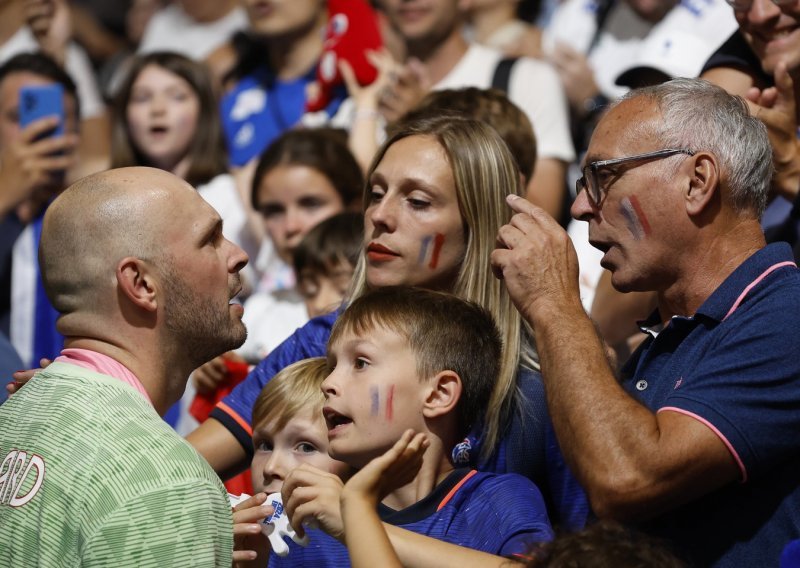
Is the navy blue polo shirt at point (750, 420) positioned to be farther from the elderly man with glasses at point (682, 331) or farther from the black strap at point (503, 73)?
the black strap at point (503, 73)

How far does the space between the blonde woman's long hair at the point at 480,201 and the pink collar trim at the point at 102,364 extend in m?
1.03

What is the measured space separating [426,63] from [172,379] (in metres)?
3.24

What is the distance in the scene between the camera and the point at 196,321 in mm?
2775

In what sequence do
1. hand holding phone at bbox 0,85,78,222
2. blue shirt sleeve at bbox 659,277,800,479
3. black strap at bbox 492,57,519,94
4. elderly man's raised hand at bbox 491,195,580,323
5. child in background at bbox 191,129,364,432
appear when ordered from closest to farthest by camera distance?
blue shirt sleeve at bbox 659,277,800,479 < elderly man's raised hand at bbox 491,195,580,323 < child in background at bbox 191,129,364,432 < black strap at bbox 492,57,519,94 < hand holding phone at bbox 0,85,78,222

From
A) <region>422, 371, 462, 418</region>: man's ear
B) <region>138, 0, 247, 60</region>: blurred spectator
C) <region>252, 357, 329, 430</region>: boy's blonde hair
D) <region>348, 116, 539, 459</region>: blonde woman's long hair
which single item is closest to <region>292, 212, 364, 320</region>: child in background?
<region>348, 116, 539, 459</region>: blonde woman's long hair

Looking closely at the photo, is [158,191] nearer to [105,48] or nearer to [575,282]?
[575,282]

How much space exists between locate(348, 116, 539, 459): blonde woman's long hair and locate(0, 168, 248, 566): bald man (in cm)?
73

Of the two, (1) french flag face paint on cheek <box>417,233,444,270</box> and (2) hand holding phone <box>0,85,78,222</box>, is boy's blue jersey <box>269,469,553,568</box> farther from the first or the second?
(2) hand holding phone <box>0,85,78,222</box>

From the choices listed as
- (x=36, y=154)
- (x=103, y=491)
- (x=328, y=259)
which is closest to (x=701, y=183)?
(x=103, y=491)

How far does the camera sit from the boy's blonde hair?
3270 mm

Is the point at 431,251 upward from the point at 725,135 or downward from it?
downward

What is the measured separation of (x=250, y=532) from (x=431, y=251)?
1.16 meters

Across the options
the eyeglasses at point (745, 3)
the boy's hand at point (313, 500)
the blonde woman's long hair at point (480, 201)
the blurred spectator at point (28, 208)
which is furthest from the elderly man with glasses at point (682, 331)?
the blurred spectator at point (28, 208)

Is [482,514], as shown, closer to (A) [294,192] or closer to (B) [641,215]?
(B) [641,215]
